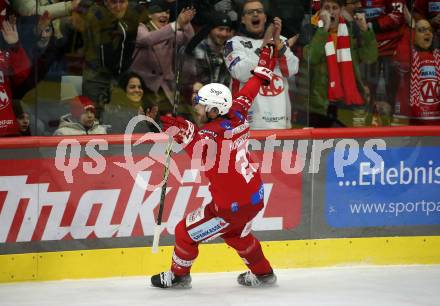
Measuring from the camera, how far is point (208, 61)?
291 inches

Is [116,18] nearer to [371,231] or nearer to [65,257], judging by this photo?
[65,257]

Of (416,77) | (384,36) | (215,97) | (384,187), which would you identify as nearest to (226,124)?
(215,97)

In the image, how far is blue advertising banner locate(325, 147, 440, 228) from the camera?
7.52 metres

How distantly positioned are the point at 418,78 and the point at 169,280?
8.26ft

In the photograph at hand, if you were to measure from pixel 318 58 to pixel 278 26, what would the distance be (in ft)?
1.28

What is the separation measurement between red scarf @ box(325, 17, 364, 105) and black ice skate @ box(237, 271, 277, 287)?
1.50 m

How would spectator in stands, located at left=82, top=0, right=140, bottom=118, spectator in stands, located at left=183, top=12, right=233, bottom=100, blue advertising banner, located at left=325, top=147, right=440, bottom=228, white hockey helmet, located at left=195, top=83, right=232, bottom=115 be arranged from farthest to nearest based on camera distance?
blue advertising banner, located at left=325, top=147, right=440, bottom=228 → spectator in stands, located at left=183, top=12, right=233, bottom=100 → spectator in stands, located at left=82, top=0, right=140, bottom=118 → white hockey helmet, located at left=195, top=83, right=232, bottom=115

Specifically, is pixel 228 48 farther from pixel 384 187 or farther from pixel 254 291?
pixel 254 291

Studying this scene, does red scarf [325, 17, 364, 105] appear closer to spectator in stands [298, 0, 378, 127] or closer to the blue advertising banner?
spectator in stands [298, 0, 378, 127]

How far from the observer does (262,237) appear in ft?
24.2

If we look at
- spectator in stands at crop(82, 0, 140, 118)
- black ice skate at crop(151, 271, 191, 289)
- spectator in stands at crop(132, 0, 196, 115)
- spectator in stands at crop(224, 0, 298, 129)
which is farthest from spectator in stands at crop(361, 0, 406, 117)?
black ice skate at crop(151, 271, 191, 289)

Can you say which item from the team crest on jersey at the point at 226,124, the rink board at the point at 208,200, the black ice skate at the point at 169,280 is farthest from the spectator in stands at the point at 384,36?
the black ice skate at the point at 169,280

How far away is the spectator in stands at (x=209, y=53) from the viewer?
7.33 m

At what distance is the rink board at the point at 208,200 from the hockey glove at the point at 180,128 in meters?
0.86
